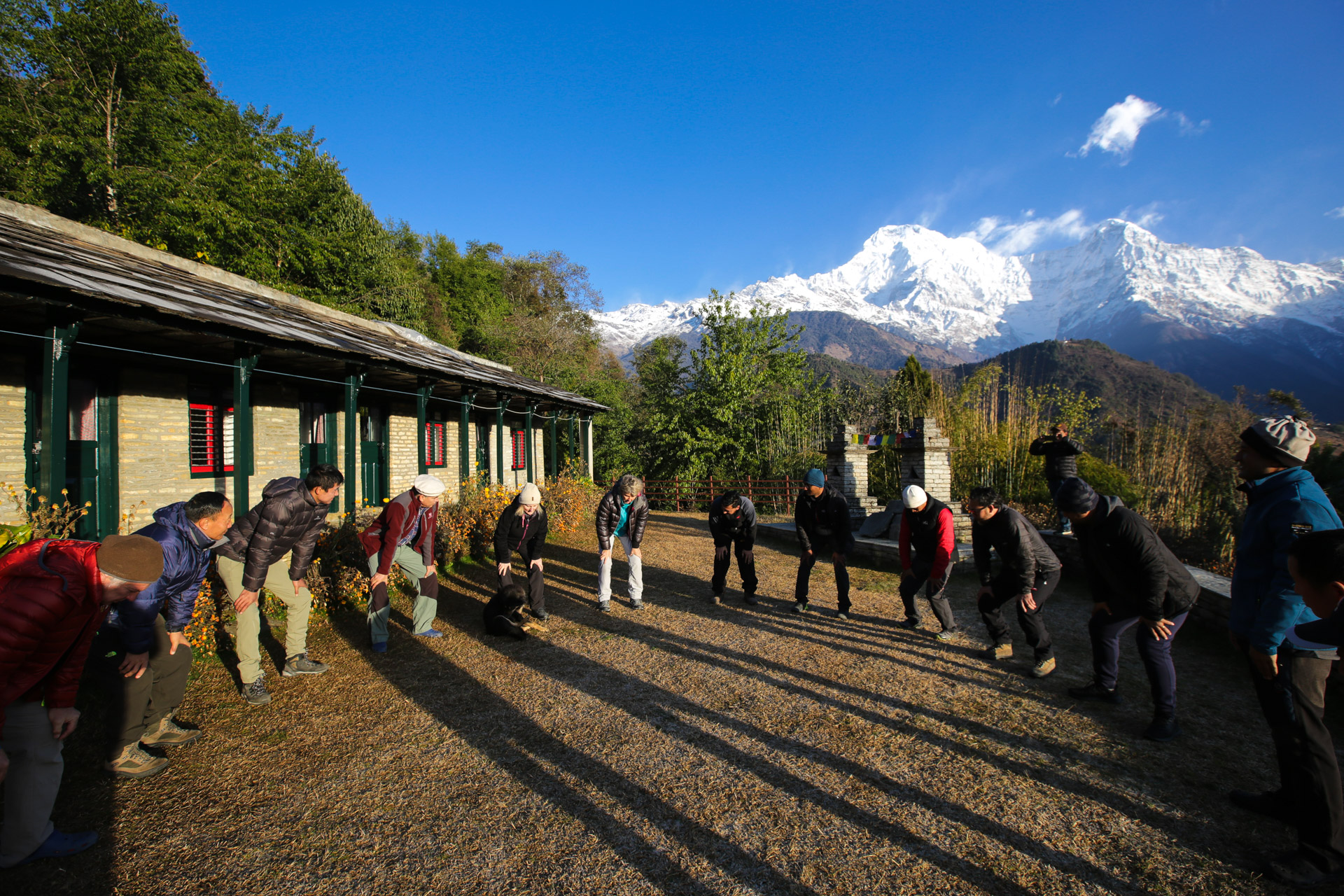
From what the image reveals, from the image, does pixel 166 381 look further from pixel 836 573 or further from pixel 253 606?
pixel 836 573

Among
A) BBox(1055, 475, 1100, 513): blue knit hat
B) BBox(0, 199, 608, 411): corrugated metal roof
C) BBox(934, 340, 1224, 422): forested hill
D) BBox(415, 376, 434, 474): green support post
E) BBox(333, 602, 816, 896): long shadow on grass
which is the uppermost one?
BBox(934, 340, 1224, 422): forested hill

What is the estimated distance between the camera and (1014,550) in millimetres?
4426

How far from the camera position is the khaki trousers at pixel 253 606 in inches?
154

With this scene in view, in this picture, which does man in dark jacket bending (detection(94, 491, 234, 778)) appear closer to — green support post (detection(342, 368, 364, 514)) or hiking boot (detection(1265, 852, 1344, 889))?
green support post (detection(342, 368, 364, 514))

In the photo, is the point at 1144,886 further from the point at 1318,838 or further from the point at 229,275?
the point at 229,275

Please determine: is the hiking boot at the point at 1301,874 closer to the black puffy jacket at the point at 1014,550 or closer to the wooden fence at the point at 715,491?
the black puffy jacket at the point at 1014,550

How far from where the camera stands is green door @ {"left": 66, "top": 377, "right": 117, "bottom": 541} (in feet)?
20.4

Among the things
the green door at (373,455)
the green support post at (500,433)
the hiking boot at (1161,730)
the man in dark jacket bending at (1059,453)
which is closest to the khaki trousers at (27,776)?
the hiking boot at (1161,730)

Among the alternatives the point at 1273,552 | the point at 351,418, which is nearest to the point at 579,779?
the point at 1273,552

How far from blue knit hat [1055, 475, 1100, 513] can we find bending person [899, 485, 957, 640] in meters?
1.45

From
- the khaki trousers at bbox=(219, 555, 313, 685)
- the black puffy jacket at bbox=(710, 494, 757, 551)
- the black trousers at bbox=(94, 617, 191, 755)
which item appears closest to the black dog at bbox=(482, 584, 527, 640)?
the khaki trousers at bbox=(219, 555, 313, 685)

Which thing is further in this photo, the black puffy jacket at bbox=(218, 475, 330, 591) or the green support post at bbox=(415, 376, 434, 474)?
the green support post at bbox=(415, 376, 434, 474)

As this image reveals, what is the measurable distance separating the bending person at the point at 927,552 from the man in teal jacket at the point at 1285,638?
2.33 meters

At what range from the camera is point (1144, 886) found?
232cm
